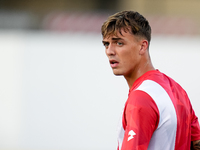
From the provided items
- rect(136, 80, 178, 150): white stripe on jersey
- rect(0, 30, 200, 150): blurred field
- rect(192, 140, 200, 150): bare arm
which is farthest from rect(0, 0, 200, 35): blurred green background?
rect(136, 80, 178, 150): white stripe on jersey

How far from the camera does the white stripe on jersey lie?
187 centimetres

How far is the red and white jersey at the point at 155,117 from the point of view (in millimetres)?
1794

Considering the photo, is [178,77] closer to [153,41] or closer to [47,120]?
[153,41]

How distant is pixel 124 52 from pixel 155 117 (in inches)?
18.8

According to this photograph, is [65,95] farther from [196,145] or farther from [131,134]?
[131,134]

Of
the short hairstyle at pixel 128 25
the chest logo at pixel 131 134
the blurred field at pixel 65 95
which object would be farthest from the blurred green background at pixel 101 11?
the chest logo at pixel 131 134

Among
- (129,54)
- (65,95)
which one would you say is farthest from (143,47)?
(65,95)

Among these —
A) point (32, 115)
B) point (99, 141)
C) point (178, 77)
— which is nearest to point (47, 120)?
point (32, 115)

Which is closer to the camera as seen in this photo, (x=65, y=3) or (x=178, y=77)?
(x=178, y=77)

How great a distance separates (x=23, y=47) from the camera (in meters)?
7.66

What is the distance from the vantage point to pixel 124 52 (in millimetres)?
2135

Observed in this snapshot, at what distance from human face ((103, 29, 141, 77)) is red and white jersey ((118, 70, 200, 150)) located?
96 mm

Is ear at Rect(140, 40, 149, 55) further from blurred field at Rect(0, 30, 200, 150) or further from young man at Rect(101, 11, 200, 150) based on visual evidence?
blurred field at Rect(0, 30, 200, 150)

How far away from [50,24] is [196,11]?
3.25m
